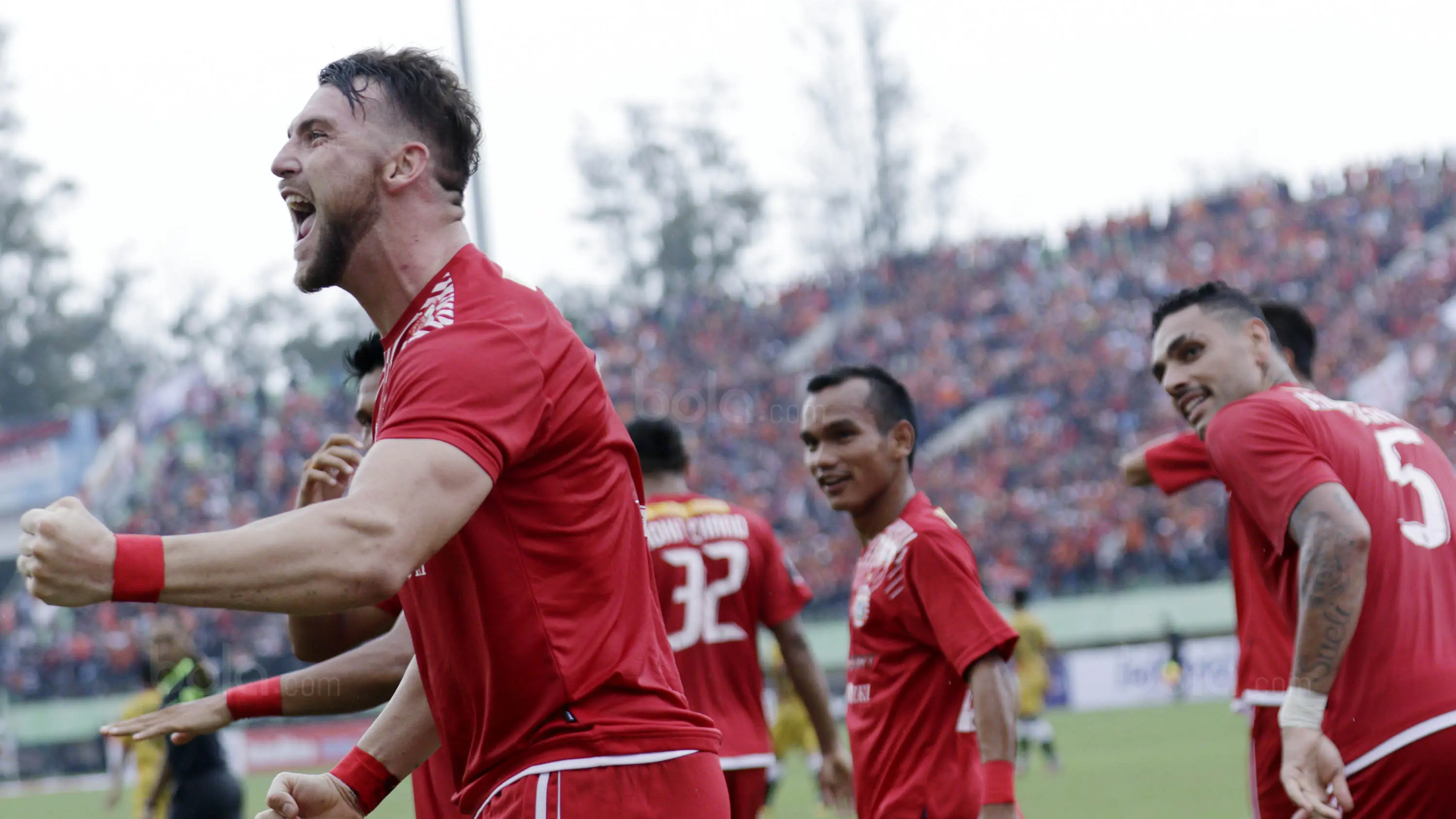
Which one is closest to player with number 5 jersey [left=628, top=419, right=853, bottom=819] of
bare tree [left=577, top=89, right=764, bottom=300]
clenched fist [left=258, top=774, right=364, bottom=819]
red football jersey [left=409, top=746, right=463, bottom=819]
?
red football jersey [left=409, top=746, right=463, bottom=819]

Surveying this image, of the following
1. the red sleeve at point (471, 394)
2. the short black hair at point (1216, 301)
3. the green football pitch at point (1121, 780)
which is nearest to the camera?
the red sleeve at point (471, 394)

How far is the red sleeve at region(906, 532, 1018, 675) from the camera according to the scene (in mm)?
4992

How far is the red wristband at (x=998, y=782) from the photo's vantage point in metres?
4.84

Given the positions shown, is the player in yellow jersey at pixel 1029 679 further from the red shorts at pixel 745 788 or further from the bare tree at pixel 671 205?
the bare tree at pixel 671 205

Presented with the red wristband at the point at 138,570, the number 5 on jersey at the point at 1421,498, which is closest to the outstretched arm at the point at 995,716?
the number 5 on jersey at the point at 1421,498

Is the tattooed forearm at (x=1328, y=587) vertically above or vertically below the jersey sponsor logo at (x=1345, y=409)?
below

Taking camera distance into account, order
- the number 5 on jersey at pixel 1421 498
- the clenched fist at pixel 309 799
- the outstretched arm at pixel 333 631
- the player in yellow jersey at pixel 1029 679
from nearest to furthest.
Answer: the clenched fist at pixel 309 799 < the number 5 on jersey at pixel 1421 498 < the outstretched arm at pixel 333 631 < the player in yellow jersey at pixel 1029 679

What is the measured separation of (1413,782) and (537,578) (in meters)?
2.45

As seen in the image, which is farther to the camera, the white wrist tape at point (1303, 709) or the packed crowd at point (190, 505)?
the packed crowd at point (190, 505)

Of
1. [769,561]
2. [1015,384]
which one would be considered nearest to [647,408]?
[1015,384]

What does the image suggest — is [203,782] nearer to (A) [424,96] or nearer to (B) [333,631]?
(B) [333,631]

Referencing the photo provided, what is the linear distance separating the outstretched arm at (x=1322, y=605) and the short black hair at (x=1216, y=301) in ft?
3.18

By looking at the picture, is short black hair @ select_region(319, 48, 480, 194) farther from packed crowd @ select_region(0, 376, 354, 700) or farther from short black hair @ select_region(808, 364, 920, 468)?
packed crowd @ select_region(0, 376, 354, 700)

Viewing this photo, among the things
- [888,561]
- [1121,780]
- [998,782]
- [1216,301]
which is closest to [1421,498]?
[1216,301]
